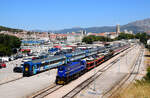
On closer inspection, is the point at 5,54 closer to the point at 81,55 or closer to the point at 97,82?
the point at 81,55

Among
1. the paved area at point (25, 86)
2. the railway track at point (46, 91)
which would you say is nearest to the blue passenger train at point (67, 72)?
the railway track at point (46, 91)

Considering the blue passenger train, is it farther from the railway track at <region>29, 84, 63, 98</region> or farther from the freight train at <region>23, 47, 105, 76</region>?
the freight train at <region>23, 47, 105, 76</region>

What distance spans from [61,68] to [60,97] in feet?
17.9

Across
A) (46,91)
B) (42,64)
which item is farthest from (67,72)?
(42,64)

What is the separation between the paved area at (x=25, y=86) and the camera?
21.4 m

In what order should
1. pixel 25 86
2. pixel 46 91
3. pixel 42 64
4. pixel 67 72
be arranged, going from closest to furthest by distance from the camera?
1. pixel 46 91
2. pixel 25 86
3. pixel 67 72
4. pixel 42 64

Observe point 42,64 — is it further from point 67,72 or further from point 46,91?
point 46,91

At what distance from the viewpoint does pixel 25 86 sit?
81.4 ft

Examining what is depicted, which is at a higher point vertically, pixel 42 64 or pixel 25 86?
pixel 42 64

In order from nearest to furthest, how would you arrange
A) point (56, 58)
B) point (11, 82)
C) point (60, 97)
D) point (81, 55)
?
point (60, 97), point (11, 82), point (56, 58), point (81, 55)

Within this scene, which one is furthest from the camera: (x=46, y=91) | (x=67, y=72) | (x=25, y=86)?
(x=67, y=72)

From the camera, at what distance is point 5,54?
A: 59.5m

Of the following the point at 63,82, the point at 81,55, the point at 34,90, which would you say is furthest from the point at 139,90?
the point at 81,55

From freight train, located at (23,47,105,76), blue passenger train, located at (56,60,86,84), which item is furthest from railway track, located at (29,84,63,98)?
Result: freight train, located at (23,47,105,76)
